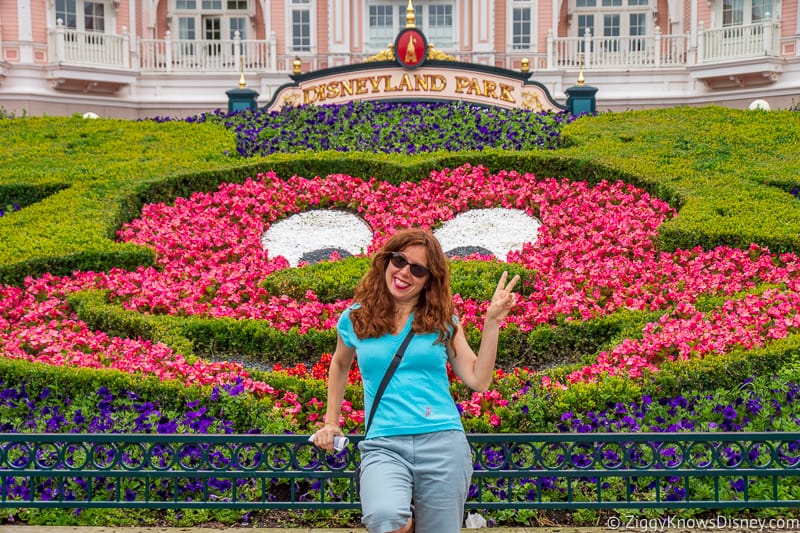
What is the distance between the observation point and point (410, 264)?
4398 mm

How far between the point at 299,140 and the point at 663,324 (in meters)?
9.12

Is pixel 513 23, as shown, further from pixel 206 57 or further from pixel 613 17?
pixel 206 57

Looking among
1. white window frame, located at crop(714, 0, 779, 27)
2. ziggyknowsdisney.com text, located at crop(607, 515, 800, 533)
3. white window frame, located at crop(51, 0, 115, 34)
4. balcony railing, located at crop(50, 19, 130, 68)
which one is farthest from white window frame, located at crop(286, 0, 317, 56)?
ziggyknowsdisney.com text, located at crop(607, 515, 800, 533)

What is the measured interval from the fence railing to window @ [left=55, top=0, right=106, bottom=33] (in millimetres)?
22196

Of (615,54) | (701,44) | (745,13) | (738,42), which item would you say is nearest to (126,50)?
(615,54)

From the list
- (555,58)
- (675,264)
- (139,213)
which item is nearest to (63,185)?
(139,213)

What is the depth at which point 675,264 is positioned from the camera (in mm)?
10047

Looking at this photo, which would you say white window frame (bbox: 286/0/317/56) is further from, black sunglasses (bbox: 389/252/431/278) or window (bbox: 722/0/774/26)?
black sunglasses (bbox: 389/252/431/278)

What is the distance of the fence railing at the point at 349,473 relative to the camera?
535 centimetres

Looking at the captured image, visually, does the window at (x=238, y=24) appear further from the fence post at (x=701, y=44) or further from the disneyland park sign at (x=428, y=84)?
the fence post at (x=701, y=44)

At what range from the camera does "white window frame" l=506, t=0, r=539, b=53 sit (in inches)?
1063

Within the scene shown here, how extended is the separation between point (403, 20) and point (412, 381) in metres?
24.7

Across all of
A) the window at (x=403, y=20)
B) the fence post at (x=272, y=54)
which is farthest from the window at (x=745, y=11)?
the fence post at (x=272, y=54)

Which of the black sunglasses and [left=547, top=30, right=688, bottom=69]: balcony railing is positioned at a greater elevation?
[left=547, top=30, right=688, bottom=69]: balcony railing
